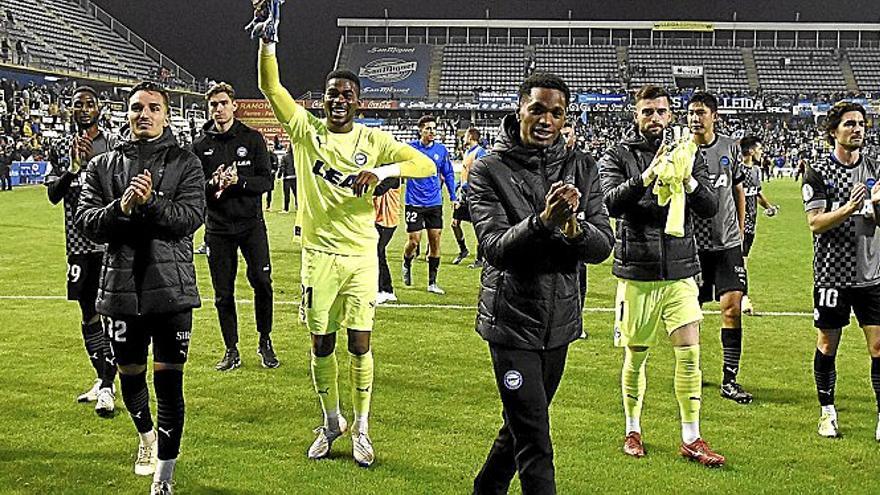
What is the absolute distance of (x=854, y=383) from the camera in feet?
23.2

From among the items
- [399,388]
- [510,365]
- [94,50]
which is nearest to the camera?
[510,365]

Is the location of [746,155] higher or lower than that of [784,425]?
higher

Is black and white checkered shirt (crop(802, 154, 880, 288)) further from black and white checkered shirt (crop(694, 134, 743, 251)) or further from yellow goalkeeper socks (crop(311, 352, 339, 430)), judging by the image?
yellow goalkeeper socks (crop(311, 352, 339, 430))

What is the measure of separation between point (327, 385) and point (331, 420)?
22 cm

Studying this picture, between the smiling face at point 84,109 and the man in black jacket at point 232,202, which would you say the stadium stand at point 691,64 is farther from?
the smiling face at point 84,109

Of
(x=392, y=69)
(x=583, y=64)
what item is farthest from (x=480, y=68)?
(x=583, y=64)

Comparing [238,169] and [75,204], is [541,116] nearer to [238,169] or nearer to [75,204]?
[75,204]

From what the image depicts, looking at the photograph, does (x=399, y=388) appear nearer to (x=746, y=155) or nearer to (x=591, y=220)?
(x=591, y=220)

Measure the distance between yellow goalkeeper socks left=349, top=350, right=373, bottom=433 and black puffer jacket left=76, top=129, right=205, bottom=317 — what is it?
1101 millimetres

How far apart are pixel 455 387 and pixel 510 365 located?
129 inches

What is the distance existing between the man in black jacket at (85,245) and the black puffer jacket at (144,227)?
1.07 metres

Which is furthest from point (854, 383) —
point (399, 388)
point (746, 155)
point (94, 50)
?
point (94, 50)

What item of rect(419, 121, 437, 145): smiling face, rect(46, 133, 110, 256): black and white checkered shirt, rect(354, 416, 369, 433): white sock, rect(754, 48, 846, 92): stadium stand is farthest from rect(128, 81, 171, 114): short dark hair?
rect(754, 48, 846, 92): stadium stand

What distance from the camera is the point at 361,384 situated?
5.31m
